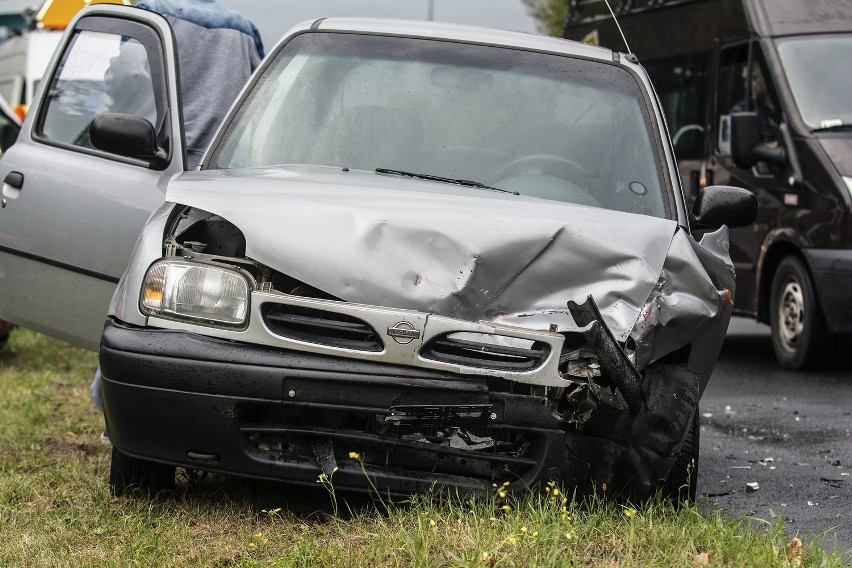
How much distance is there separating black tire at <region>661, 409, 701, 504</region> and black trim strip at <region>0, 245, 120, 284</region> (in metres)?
2.34

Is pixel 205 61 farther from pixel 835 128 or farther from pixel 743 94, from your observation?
pixel 743 94

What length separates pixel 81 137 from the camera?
6.48 m

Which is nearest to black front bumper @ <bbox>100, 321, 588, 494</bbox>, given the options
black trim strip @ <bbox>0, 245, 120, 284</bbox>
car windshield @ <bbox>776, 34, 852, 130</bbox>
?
black trim strip @ <bbox>0, 245, 120, 284</bbox>

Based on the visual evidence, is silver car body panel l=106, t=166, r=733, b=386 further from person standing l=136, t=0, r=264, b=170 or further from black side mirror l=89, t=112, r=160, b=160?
person standing l=136, t=0, r=264, b=170

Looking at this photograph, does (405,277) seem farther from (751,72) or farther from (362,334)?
(751,72)

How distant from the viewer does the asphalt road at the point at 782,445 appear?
5457 mm

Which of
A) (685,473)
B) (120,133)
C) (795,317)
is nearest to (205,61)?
(120,133)

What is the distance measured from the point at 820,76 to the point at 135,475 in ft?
21.3

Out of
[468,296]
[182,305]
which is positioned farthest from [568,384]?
[182,305]

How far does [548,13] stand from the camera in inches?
1780

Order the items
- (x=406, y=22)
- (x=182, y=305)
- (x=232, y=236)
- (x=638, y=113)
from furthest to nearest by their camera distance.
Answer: (x=406, y=22) < (x=638, y=113) < (x=232, y=236) < (x=182, y=305)

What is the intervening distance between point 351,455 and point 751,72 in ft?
22.8

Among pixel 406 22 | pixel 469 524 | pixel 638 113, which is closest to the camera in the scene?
pixel 469 524

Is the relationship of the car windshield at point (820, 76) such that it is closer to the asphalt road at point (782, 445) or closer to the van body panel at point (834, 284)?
the van body panel at point (834, 284)
